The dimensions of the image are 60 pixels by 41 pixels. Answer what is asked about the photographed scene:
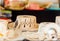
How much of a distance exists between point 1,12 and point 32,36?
465 millimetres

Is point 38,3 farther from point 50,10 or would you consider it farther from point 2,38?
point 2,38

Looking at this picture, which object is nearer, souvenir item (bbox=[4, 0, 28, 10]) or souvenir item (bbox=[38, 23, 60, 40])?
souvenir item (bbox=[38, 23, 60, 40])

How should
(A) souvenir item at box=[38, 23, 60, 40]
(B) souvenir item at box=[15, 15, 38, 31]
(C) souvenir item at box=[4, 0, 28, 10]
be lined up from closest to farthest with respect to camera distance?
(A) souvenir item at box=[38, 23, 60, 40]
(B) souvenir item at box=[15, 15, 38, 31]
(C) souvenir item at box=[4, 0, 28, 10]

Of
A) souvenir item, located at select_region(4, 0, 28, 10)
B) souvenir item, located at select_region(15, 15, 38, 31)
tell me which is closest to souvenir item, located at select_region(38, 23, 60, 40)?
souvenir item, located at select_region(15, 15, 38, 31)

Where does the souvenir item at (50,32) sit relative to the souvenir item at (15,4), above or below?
below

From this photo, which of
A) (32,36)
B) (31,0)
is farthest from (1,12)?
(32,36)

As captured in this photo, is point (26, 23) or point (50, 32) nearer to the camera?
point (50, 32)

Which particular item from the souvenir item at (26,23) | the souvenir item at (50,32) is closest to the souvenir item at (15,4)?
the souvenir item at (26,23)

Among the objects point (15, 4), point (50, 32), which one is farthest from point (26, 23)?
point (15, 4)

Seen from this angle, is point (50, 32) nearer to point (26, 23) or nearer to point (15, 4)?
point (26, 23)

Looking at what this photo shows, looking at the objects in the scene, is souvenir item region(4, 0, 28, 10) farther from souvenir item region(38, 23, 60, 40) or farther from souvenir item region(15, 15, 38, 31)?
souvenir item region(38, 23, 60, 40)

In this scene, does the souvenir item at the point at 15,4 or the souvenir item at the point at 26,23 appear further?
the souvenir item at the point at 15,4

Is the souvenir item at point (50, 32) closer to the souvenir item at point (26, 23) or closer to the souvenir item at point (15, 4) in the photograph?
the souvenir item at point (26, 23)

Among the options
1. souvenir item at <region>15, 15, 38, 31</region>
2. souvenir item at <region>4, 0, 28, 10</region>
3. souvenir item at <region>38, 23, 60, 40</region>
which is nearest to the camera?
souvenir item at <region>38, 23, 60, 40</region>
